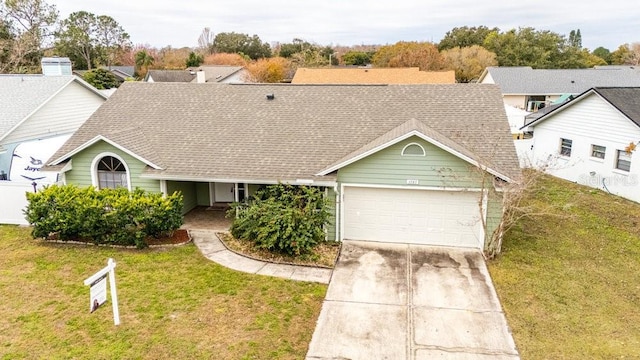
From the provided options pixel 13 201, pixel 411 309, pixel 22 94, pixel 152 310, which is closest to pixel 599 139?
pixel 411 309

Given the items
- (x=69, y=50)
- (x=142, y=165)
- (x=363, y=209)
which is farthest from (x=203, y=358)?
(x=69, y=50)

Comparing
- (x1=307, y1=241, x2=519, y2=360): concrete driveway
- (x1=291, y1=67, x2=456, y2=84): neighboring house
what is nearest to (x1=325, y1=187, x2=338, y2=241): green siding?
(x1=307, y1=241, x2=519, y2=360): concrete driveway

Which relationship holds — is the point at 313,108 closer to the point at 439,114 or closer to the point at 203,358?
the point at 439,114

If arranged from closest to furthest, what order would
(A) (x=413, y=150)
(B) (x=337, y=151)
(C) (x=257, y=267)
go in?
1. (C) (x=257, y=267)
2. (A) (x=413, y=150)
3. (B) (x=337, y=151)

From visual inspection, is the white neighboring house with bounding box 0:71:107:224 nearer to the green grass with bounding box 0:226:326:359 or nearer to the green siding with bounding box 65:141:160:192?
the green siding with bounding box 65:141:160:192

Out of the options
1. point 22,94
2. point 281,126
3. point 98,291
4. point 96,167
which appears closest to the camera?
point 98,291

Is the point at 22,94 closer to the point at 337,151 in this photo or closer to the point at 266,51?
the point at 337,151
